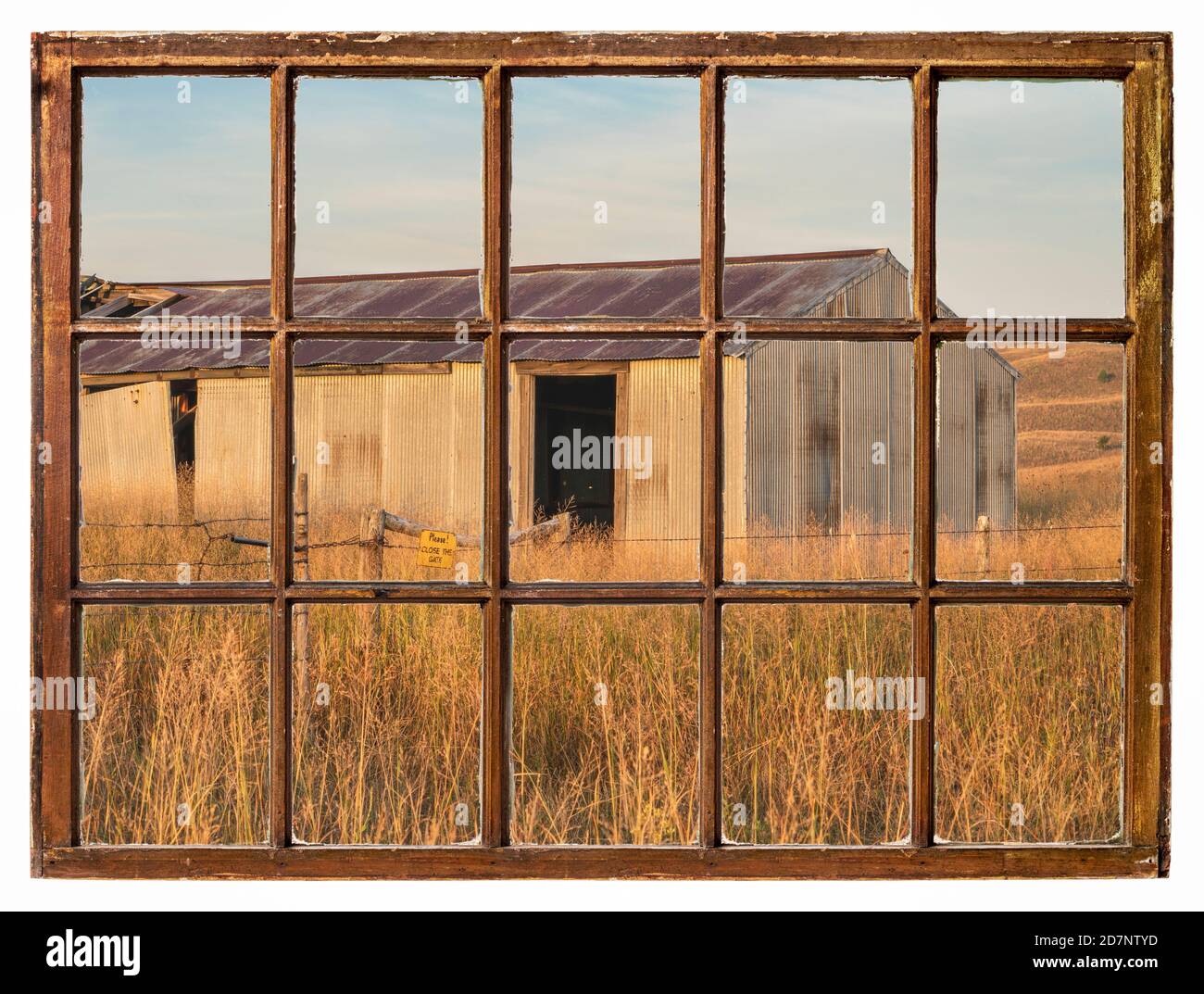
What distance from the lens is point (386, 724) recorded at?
239 cm

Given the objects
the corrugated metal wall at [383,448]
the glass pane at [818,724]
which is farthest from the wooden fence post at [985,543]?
the corrugated metal wall at [383,448]

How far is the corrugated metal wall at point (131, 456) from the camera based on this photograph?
208cm

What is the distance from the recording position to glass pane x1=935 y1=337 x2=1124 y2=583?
6.51ft

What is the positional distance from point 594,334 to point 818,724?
1.05 metres

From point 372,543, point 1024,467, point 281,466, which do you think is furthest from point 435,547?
point 1024,467

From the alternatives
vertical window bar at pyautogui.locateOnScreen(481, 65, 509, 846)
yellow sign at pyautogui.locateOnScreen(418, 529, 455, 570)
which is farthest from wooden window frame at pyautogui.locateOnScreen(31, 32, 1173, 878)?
yellow sign at pyautogui.locateOnScreen(418, 529, 455, 570)

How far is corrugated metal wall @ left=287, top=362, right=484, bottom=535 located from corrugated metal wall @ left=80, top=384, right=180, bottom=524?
0.33 m

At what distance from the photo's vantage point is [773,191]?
9.37ft

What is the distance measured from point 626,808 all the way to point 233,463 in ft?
4.22

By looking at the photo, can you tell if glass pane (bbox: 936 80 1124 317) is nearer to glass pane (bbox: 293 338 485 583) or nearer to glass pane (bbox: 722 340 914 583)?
glass pane (bbox: 722 340 914 583)

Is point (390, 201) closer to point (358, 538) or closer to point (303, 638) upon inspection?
point (358, 538)

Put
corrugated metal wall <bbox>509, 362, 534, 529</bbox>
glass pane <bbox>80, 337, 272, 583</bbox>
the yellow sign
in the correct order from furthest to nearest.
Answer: corrugated metal wall <bbox>509, 362, 534, 529</bbox>, the yellow sign, glass pane <bbox>80, 337, 272, 583</bbox>

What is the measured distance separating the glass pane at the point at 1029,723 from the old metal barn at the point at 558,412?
0.25 metres

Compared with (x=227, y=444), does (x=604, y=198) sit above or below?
above
